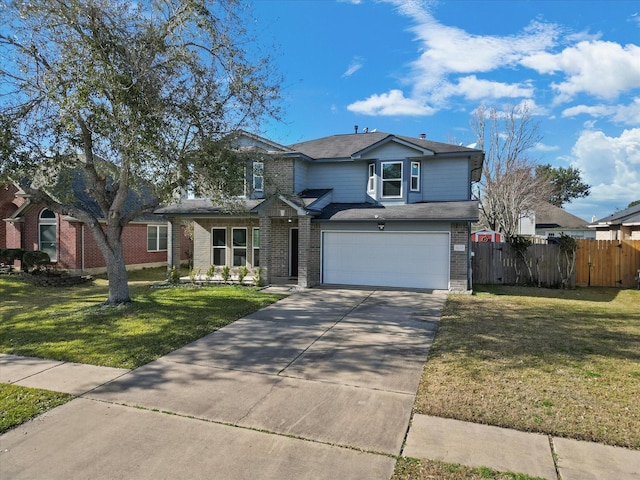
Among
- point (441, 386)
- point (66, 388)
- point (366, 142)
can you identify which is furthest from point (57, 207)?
point (366, 142)

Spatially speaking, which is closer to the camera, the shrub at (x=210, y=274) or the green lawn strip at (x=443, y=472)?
the green lawn strip at (x=443, y=472)

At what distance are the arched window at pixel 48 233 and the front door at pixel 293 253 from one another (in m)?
11.3

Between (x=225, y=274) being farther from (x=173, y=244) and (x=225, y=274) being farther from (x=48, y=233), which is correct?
(x=48, y=233)

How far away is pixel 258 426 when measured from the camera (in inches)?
171

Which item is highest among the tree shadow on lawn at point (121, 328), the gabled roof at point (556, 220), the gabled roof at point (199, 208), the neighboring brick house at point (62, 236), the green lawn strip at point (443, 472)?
the gabled roof at point (556, 220)

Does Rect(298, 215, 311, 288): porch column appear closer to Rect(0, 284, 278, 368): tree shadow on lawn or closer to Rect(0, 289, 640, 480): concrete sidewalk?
Rect(0, 284, 278, 368): tree shadow on lawn

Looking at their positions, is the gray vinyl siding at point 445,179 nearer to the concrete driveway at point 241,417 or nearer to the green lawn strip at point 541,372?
the green lawn strip at point 541,372

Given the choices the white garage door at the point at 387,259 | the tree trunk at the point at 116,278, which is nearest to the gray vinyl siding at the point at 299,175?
the white garage door at the point at 387,259

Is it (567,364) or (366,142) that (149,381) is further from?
(366,142)

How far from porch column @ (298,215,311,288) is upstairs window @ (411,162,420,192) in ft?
14.5

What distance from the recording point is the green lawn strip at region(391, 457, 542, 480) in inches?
135

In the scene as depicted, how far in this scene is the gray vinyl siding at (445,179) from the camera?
15359 mm

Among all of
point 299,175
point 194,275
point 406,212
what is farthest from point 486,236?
point 194,275

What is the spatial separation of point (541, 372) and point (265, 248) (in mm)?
10712
